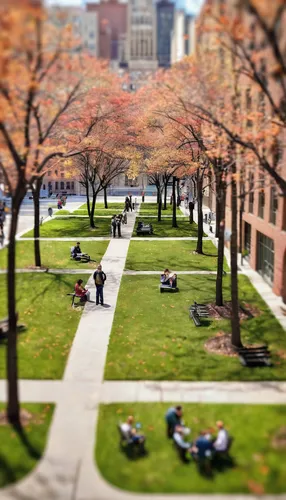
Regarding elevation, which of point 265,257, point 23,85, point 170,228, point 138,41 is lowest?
point 170,228

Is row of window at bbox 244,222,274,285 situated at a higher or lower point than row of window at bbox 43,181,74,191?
lower

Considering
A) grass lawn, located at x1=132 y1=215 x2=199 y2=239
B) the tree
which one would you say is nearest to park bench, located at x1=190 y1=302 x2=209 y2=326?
the tree

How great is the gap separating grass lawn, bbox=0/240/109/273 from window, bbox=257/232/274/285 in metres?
9.87

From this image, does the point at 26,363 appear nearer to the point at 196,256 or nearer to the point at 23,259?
the point at 23,259

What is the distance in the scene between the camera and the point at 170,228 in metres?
44.7

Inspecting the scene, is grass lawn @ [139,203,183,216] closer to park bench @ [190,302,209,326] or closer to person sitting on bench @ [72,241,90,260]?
person sitting on bench @ [72,241,90,260]

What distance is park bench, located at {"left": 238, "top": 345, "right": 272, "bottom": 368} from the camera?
15.7 meters

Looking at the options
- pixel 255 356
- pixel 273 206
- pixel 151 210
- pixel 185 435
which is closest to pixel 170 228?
pixel 151 210

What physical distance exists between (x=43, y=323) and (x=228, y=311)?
316 inches

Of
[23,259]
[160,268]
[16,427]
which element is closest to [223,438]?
[16,427]

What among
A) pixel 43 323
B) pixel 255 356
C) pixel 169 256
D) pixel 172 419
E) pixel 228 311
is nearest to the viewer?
pixel 172 419

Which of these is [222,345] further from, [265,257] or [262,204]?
[262,204]

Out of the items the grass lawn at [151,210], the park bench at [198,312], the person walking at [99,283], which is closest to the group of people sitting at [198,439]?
the park bench at [198,312]

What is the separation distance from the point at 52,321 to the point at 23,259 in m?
11.4
